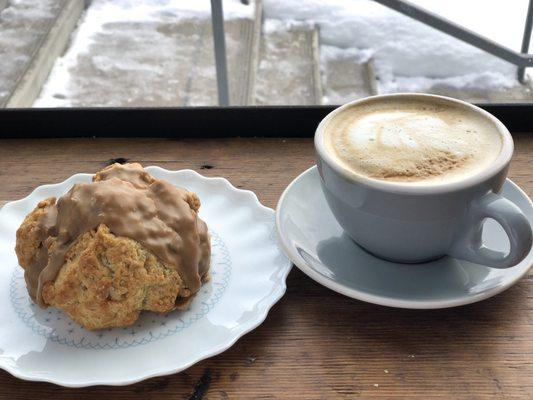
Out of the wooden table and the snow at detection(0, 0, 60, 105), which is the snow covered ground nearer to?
the snow at detection(0, 0, 60, 105)

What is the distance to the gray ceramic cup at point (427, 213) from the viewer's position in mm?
635

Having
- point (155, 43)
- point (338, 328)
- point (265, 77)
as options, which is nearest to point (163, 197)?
point (338, 328)

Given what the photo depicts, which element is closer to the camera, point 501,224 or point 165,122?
point 501,224

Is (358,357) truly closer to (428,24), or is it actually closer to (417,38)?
(428,24)

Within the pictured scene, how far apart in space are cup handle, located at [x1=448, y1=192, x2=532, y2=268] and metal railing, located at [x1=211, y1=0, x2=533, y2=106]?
1036 mm

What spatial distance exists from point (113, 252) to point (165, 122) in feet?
1.36

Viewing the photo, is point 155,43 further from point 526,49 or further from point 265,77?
point 526,49

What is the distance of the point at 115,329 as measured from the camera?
663 millimetres

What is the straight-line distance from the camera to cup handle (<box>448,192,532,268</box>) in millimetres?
625

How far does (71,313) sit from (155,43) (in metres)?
1.84

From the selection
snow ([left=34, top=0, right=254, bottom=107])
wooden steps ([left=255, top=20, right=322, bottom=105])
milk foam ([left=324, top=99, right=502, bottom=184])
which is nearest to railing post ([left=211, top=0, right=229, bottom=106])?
wooden steps ([left=255, top=20, right=322, bottom=105])

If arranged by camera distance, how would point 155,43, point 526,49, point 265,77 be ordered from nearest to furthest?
point 526,49 → point 265,77 → point 155,43

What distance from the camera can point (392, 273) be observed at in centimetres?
71

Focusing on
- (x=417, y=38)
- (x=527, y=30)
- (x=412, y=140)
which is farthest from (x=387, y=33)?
(x=412, y=140)
